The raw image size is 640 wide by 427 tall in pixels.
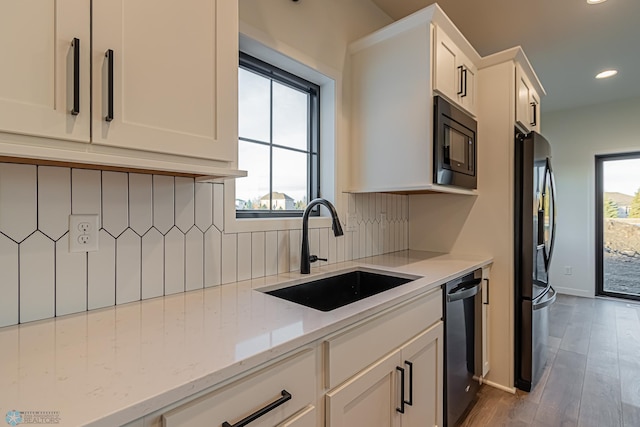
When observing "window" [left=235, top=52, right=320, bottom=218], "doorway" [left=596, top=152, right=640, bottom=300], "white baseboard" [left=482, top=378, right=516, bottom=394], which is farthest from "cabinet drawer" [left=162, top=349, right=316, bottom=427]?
"doorway" [left=596, top=152, right=640, bottom=300]

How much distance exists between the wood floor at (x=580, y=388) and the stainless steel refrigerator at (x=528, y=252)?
17cm

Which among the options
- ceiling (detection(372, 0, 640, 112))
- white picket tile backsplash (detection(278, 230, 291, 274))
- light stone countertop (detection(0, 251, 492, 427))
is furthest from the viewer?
ceiling (detection(372, 0, 640, 112))

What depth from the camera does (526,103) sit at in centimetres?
236

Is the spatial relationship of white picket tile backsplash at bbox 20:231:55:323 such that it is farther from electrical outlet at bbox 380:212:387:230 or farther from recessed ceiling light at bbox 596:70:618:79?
recessed ceiling light at bbox 596:70:618:79

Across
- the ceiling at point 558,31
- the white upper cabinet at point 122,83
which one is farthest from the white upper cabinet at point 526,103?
the white upper cabinet at point 122,83

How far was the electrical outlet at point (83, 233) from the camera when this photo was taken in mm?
993

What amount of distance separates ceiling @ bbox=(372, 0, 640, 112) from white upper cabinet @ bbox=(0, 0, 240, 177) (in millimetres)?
1802

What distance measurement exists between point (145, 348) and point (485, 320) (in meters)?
2.03

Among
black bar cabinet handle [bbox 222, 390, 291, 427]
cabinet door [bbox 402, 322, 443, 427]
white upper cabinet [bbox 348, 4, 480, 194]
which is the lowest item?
cabinet door [bbox 402, 322, 443, 427]

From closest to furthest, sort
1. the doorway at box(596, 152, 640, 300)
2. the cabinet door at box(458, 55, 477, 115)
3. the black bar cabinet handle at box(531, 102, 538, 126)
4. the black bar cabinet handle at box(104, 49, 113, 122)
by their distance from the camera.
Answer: the black bar cabinet handle at box(104, 49, 113, 122), the cabinet door at box(458, 55, 477, 115), the black bar cabinet handle at box(531, 102, 538, 126), the doorway at box(596, 152, 640, 300)

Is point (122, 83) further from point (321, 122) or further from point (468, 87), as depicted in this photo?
point (468, 87)

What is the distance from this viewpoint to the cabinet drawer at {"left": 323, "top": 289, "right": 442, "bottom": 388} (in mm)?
949

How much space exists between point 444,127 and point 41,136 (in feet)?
5.67

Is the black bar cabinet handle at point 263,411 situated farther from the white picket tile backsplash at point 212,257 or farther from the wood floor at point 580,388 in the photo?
the wood floor at point 580,388
